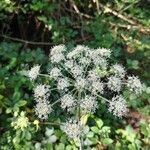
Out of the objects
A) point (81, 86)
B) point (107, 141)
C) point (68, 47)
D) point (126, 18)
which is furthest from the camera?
point (126, 18)

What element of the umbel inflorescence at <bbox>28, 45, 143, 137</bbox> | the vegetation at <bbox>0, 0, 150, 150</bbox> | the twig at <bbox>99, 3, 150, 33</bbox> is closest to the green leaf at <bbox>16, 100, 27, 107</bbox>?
the vegetation at <bbox>0, 0, 150, 150</bbox>

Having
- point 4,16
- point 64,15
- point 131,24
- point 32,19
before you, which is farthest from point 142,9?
point 4,16

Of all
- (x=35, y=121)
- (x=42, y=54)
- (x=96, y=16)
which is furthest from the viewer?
(x=96, y=16)

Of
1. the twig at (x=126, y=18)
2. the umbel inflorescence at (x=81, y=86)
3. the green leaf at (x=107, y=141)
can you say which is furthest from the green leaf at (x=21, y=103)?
the twig at (x=126, y=18)

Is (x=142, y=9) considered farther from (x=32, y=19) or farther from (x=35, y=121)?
(x=35, y=121)

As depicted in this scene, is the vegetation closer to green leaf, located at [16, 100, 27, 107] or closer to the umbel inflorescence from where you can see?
green leaf, located at [16, 100, 27, 107]

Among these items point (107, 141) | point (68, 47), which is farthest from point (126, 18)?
point (107, 141)

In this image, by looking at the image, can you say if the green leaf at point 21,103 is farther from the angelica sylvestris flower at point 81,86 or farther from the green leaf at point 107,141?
the green leaf at point 107,141


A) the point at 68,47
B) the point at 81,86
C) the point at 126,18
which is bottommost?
Result: the point at 126,18

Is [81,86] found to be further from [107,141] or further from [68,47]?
[68,47]
